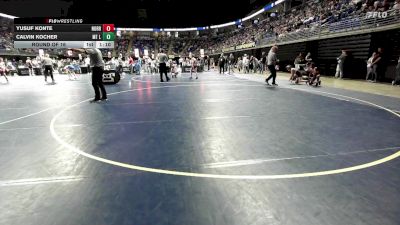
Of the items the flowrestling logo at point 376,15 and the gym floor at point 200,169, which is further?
the flowrestling logo at point 376,15

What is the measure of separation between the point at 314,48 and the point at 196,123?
20.0m

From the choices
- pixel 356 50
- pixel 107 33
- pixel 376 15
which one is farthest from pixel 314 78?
pixel 107 33

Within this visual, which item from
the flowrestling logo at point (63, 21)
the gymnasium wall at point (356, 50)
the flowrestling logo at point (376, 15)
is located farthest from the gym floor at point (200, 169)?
the flowrestling logo at point (376, 15)

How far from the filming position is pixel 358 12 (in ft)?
60.0

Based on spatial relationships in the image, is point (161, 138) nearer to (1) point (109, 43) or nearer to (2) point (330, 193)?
(2) point (330, 193)

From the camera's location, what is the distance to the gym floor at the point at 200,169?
236 centimetres

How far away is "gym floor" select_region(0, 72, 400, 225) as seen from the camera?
236 cm

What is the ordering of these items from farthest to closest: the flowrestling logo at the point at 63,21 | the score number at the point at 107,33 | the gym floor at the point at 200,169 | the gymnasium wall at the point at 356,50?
the gymnasium wall at the point at 356,50 < the score number at the point at 107,33 < the flowrestling logo at the point at 63,21 < the gym floor at the point at 200,169

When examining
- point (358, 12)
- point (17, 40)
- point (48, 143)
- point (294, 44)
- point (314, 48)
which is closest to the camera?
point (48, 143)

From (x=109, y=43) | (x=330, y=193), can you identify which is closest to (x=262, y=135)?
(x=330, y=193)

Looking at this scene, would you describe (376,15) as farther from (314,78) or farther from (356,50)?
(314,78)

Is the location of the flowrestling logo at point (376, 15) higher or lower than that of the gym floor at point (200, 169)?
higher

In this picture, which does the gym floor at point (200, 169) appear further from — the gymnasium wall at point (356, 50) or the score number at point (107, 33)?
the gymnasium wall at point (356, 50)
